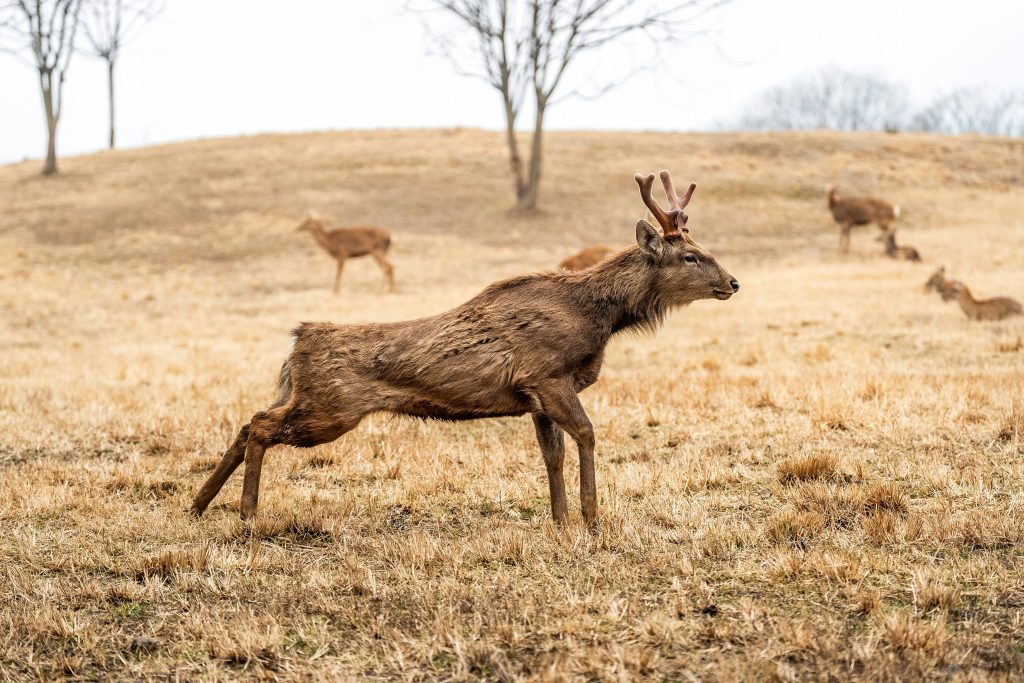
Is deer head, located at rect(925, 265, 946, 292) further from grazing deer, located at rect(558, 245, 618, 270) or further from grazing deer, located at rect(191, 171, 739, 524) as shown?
grazing deer, located at rect(191, 171, 739, 524)

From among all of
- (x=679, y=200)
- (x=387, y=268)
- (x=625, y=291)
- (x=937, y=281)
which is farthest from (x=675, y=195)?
(x=387, y=268)

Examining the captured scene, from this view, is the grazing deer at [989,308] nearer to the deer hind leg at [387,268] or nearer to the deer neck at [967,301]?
the deer neck at [967,301]

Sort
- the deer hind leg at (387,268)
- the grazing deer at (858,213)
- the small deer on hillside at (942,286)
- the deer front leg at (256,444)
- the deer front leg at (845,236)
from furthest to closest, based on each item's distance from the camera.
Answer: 1. the grazing deer at (858,213)
2. the deer front leg at (845,236)
3. the deer hind leg at (387,268)
4. the small deer on hillside at (942,286)
5. the deer front leg at (256,444)

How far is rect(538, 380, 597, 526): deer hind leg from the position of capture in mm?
5531

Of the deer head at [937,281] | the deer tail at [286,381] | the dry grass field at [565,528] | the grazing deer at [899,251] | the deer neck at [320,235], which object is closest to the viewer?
the dry grass field at [565,528]

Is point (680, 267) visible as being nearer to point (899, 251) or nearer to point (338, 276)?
point (338, 276)

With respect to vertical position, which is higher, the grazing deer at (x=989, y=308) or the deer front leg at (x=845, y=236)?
the deer front leg at (x=845, y=236)

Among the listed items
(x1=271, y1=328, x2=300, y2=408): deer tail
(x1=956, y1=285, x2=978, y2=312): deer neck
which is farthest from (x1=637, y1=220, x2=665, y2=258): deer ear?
(x1=956, y1=285, x2=978, y2=312): deer neck

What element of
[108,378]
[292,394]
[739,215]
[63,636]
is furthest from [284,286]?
[63,636]

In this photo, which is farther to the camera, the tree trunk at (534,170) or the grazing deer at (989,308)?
the tree trunk at (534,170)

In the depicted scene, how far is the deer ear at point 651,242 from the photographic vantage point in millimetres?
5930

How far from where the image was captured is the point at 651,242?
5.98m

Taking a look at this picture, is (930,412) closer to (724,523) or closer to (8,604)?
(724,523)

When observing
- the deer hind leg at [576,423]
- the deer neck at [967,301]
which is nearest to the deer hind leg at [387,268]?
the deer neck at [967,301]
